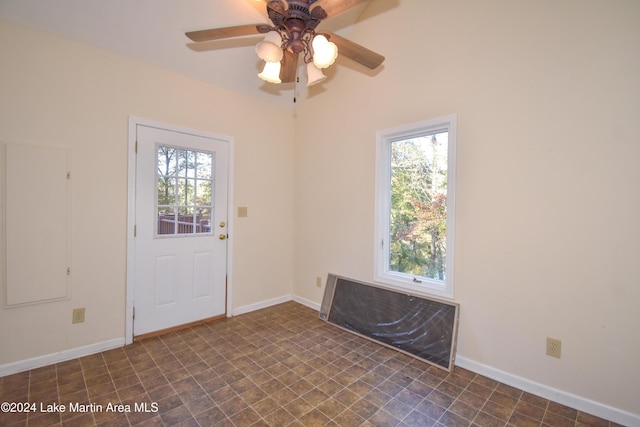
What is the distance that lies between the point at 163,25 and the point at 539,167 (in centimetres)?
316

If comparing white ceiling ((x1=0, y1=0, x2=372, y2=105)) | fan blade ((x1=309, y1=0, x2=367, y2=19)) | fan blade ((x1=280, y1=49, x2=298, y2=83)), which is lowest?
fan blade ((x1=280, y1=49, x2=298, y2=83))

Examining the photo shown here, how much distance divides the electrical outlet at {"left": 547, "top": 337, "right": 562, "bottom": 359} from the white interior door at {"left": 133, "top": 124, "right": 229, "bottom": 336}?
2938 mm

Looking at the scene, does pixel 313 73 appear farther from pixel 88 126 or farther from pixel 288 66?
pixel 88 126

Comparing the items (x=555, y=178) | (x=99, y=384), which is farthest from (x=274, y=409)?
(x=555, y=178)

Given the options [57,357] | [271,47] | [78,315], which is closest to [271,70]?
[271,47]

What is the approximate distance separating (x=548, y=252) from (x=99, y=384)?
10.6 ft

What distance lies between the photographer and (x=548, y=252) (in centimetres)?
195

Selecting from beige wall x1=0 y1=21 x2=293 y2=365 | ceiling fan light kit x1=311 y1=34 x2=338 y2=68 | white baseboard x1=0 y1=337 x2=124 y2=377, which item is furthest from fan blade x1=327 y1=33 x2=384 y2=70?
white baseboard x1=0 y1=337 x2=124 y2=377

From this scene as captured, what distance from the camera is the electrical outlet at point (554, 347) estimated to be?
6.28 feet

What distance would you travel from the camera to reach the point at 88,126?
239cm

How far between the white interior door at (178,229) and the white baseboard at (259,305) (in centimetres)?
17

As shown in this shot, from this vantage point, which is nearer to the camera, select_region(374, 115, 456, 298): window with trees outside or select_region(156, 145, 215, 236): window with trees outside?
select_region(374, 115, 456, 298): window with trees outside

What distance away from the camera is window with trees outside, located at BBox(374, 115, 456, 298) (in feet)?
8.02

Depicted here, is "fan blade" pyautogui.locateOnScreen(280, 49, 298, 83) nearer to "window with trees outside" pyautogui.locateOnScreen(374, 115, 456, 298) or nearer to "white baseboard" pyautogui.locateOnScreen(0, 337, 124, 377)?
"window with trees outside" pyautogui.locateOnScreen(374, 115, 456, 298)
